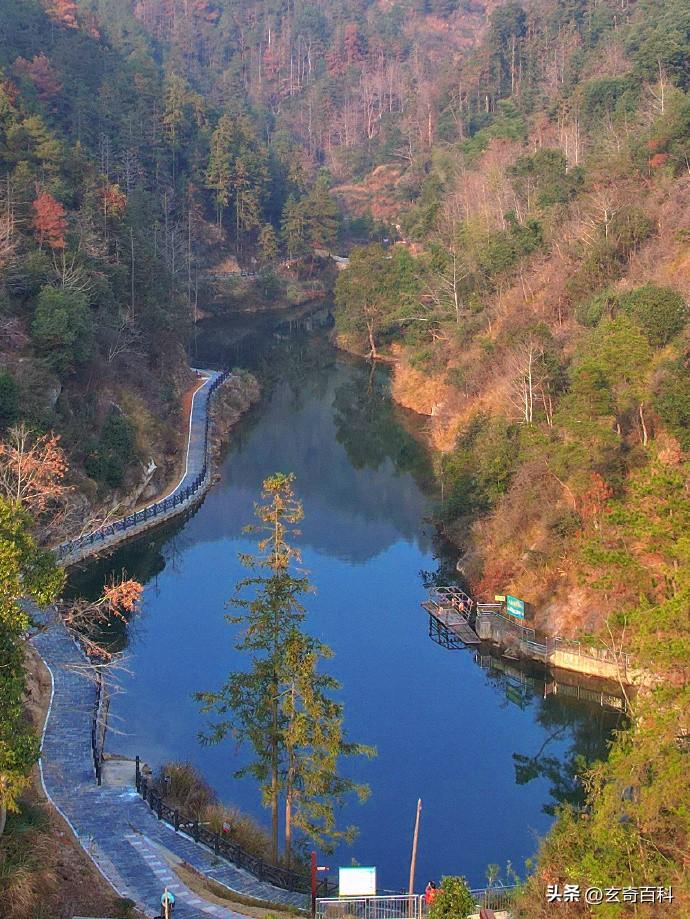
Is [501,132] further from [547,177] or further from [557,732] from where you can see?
[557,732]

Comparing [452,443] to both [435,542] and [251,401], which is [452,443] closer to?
[435,542]

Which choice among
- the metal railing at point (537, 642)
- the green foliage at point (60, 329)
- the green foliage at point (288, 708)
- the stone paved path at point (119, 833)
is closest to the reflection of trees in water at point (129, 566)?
the stone paved path at point (119, 833)

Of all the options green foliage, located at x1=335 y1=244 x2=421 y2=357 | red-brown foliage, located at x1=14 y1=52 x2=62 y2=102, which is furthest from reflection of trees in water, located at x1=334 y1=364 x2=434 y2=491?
red-brown foliage, located at x1=14 y1=52 x2=62 y2=102

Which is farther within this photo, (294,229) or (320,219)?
(320,219)

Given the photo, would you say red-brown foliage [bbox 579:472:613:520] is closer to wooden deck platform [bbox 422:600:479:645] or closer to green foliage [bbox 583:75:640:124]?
wooden deck platform [bbox 422:600:479:645]

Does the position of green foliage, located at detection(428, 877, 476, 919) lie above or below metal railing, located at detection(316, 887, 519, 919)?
above

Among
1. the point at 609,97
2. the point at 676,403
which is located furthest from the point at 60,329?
the point at 609,97

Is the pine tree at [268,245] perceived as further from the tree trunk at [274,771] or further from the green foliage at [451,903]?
the green foliage at [451,903]
